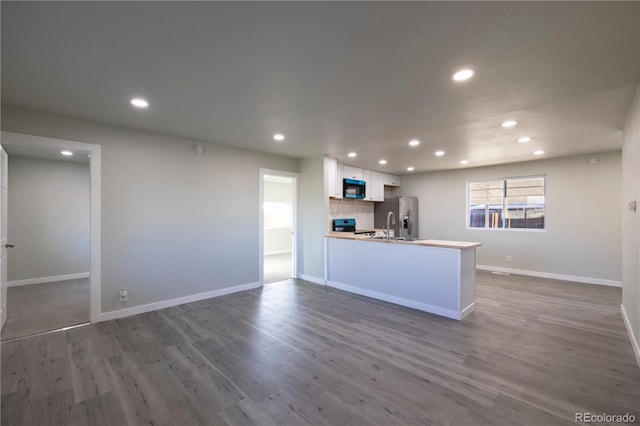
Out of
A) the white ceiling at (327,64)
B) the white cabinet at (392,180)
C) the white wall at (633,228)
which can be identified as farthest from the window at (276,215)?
the white wall at (633,228)

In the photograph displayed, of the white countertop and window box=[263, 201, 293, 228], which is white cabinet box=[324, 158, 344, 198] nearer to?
the white countertop

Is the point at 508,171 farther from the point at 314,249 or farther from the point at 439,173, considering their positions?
the point at 314,249

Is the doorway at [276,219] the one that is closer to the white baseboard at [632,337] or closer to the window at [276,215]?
the window at [276,215]

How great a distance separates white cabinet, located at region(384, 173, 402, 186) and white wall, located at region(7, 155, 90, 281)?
22.2ft

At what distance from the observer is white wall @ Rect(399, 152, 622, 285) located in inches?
201

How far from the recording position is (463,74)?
7.37ft

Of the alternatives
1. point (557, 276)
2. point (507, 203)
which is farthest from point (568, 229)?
point (507, 203)

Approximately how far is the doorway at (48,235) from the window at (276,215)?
183 inches

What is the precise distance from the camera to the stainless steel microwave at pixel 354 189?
607cm

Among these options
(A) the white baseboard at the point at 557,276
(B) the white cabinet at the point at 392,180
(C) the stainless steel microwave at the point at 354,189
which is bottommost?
(A) the white baseboard at the point at 557,276

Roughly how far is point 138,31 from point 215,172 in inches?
114

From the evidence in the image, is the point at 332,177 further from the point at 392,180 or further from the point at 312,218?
the point at 392,180

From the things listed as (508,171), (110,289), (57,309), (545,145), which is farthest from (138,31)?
(508,171)

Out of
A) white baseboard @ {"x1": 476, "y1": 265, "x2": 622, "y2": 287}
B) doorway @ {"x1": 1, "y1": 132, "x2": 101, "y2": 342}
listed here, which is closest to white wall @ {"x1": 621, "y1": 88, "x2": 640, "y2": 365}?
white baseboard @ {"x1": 476, "y1": 265, "x2": 622, "y2": 287}
